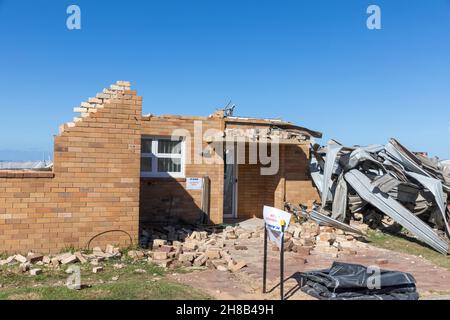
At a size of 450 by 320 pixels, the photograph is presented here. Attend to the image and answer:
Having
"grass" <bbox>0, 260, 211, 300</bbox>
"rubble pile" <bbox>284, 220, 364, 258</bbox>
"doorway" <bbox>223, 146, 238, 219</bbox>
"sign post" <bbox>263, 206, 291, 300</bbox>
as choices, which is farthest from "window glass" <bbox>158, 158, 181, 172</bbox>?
"sign post" <bbox>263, 206, 291, 300</bbox>

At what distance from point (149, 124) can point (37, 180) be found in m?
4.33

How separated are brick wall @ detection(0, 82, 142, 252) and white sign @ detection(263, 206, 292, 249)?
12.5 feet

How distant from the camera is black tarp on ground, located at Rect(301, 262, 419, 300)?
17.8ft

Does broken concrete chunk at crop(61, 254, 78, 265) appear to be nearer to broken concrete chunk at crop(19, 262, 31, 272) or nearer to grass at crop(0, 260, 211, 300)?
grass at crop(0, 260, 211, 300)

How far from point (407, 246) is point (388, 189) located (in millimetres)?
1560

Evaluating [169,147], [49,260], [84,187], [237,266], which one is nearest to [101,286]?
[49,260]

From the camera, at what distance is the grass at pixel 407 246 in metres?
8.57

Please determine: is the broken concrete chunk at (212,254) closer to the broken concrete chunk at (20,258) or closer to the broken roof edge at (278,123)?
the broken concrete chunk at (20,258)

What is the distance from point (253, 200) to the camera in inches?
553

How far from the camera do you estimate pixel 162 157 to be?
1198 cm

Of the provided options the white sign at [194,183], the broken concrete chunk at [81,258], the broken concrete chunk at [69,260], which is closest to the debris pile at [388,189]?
the white sign at [194,183]

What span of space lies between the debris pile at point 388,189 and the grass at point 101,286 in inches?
228
